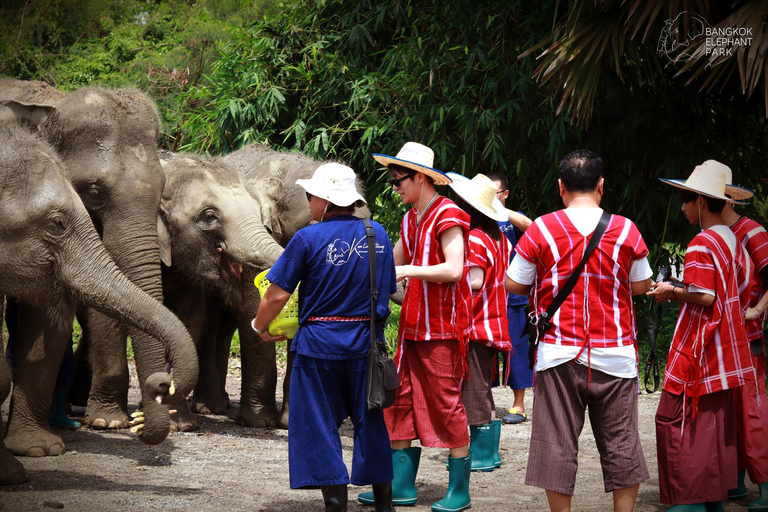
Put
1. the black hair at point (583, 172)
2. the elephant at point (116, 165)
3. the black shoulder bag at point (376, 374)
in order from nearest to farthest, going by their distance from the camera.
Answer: the black hair at point (583, 172) → the black shoulder bag at point (376, 374) → the elephant at point (116, 165)

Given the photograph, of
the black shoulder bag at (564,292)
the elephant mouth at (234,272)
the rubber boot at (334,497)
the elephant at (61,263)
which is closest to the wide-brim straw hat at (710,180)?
the black shoulder bag at (564,292)

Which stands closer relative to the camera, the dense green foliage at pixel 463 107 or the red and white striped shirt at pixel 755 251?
the red and white striped shirt at pixel 755 251

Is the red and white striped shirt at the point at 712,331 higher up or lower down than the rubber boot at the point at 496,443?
higher up

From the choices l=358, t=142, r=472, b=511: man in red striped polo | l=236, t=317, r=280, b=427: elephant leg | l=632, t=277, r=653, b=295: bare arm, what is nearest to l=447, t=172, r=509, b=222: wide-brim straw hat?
l=358, t=142, r=472, b=511: man in red striped polo

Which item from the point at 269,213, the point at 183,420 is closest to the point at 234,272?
the point at 269,213

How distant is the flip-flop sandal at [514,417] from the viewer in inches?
326

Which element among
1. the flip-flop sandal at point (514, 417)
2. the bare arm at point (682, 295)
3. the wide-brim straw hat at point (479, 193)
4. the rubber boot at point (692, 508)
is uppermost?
the wide-brim straw hat at point (479, 193)

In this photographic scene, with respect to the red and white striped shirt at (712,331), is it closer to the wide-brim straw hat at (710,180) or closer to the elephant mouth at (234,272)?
the wide-brim straw hat at (710,180)

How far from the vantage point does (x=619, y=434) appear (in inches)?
174

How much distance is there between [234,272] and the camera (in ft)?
25.2

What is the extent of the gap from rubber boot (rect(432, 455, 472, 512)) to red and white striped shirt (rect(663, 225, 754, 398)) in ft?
3.90

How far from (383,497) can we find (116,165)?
331 centimetres

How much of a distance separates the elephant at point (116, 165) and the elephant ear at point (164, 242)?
0.67 metres

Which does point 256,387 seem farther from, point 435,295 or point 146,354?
point 435,295
